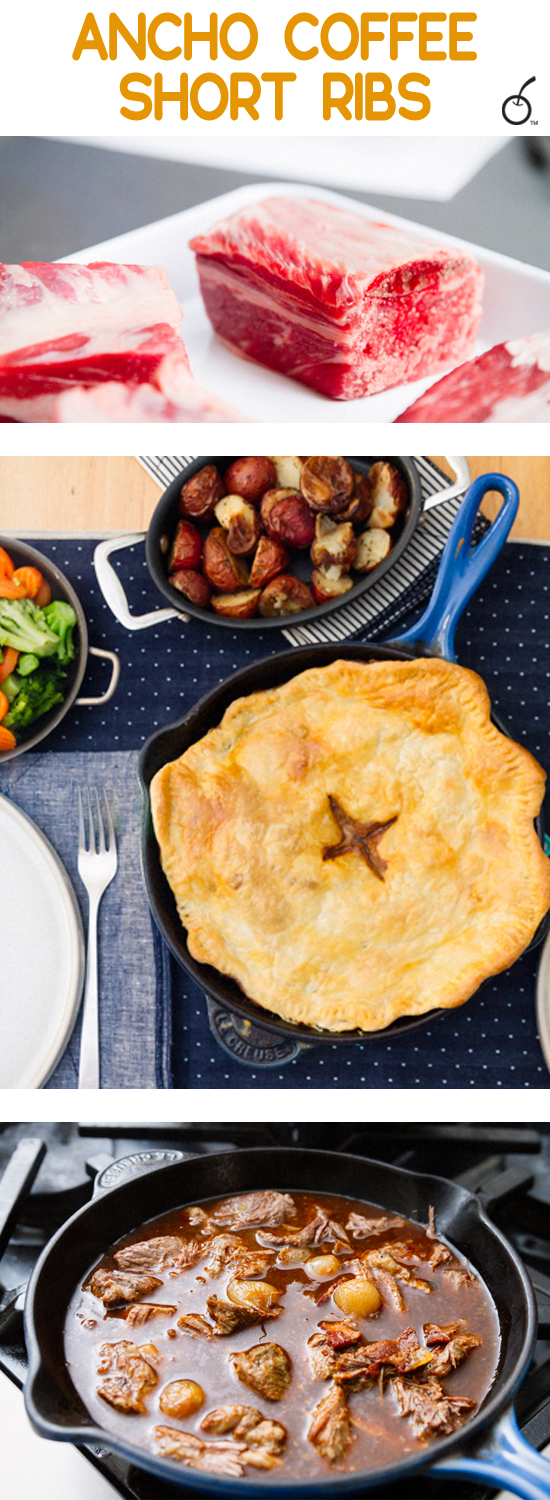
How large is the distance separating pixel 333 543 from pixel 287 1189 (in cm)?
82

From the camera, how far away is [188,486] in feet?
4.08

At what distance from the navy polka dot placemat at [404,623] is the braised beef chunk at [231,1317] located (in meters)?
0.29

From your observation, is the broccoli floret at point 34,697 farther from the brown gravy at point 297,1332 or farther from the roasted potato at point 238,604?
the brown gravy at point 297,1332

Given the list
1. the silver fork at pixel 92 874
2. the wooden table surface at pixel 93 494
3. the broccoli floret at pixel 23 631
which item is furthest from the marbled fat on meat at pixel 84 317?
the silver fork at pixel 92 874

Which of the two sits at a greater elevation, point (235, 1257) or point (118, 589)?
point (118, 589)

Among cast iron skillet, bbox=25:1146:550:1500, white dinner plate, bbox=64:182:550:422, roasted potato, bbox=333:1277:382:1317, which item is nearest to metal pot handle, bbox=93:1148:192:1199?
cast iron skillet, bbox=25:1146:550:1500

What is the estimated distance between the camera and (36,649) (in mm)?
1232

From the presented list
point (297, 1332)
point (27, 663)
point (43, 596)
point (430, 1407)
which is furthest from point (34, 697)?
point (430, 1407)

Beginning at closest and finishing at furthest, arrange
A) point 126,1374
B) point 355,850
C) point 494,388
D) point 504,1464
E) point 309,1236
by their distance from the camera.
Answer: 1. point 504,1464
2. point 126,1374
3. point 309,1236
4. point 355,850
5. point 494,388

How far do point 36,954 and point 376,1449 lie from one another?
2.27ft

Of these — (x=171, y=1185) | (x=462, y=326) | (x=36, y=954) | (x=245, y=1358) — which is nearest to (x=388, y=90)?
(x=462, y=326)

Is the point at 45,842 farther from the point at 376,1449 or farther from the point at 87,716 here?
the point at 376,1449

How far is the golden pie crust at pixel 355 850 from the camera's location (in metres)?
1.15

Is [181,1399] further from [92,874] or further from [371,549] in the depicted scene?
[371,549]
